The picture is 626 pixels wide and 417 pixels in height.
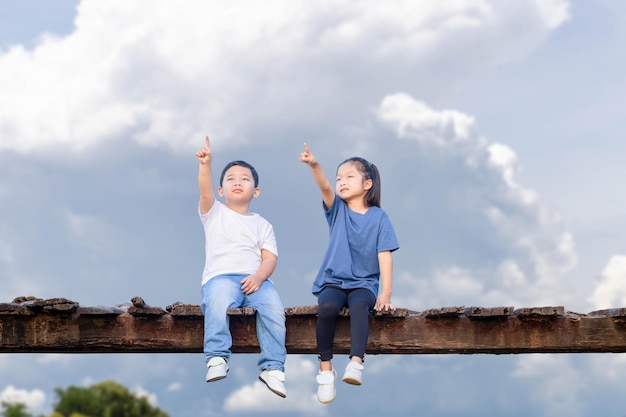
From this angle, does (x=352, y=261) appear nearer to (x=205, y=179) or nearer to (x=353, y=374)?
(x=353, y=374)

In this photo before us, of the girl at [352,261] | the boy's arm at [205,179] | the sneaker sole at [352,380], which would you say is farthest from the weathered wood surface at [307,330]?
the boy's arm at [205,179]

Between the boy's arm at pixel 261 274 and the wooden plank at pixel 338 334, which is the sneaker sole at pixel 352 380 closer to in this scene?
the wooden plank at pixel 338 334

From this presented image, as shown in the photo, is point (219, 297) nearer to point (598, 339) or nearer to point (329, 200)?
point (329, 200)

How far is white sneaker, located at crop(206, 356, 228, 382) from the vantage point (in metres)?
5.95

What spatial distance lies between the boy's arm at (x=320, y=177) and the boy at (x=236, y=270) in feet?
1.98

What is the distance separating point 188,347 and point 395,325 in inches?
68.8

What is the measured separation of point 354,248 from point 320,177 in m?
0.65

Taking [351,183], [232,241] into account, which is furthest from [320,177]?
[232,241]

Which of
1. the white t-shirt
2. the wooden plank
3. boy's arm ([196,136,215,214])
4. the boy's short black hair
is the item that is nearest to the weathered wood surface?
the wooden plank

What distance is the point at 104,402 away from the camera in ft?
77.7

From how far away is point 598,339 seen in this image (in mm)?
6652

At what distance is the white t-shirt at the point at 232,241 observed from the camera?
6.52m

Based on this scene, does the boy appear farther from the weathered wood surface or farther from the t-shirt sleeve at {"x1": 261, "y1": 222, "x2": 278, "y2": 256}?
the weathered wood surface

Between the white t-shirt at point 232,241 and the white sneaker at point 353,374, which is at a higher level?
the white t-shirt at point 232,241
